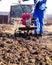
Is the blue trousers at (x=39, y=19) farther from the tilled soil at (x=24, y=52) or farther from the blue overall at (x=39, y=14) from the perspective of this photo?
the tilled soil at (x=24, y=52)

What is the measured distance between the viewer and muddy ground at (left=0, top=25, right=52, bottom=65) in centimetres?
756

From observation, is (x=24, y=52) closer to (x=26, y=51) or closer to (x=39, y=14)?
(x=26, y=51)

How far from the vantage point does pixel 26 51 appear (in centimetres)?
Result: 861

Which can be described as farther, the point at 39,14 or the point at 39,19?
the point at 39,19

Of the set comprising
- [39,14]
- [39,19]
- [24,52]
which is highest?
[39,14]

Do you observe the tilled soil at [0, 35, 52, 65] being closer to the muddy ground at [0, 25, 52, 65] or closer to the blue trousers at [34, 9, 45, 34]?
the muddy ground at [0, 25, 52, 65]

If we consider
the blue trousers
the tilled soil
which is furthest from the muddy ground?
the blue trousers

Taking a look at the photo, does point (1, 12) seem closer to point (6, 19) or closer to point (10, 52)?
point (6, 19)

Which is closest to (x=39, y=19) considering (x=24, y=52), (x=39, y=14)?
(x=39, y=14)

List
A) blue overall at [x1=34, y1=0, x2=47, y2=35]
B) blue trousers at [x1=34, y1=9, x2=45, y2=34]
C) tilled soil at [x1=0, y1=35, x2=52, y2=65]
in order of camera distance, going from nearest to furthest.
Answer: tilled soil at [x1=0, y1=35, x2=52, y2=65] < blue overall at [x1=34, y1=0, x2=47, y2=35] < blue trousers at [x1=34, y1=9, x2=45, y2=34]

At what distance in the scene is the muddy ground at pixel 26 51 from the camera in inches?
298

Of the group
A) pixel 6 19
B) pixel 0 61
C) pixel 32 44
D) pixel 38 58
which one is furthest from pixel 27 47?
pixel 6 19

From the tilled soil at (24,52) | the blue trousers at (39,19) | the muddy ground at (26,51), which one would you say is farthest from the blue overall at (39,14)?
Result: the tilled soil at (24,52)

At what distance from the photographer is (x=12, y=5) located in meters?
19.5
